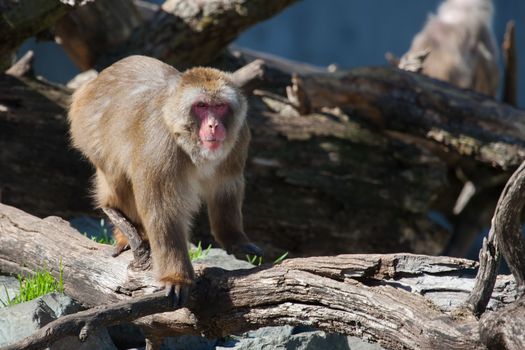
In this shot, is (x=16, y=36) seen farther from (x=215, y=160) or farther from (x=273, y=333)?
(x=273, y=333)

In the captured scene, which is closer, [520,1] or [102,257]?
[102,257]

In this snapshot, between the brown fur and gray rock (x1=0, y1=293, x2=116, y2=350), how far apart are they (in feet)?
2.08

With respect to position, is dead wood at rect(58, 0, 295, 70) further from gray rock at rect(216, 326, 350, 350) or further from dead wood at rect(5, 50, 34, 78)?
gray rock at rect(216, 326, 350, 350)

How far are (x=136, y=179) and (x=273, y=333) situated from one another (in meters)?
1.35

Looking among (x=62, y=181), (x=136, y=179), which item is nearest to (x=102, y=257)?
(x=136, y=179)

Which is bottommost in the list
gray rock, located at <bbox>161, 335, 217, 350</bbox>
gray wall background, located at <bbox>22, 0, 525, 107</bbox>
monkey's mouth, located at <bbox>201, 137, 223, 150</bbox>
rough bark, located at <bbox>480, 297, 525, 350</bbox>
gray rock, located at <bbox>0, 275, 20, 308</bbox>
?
gray wall background, located at <bbox>22, 0, 525, 107</bbox>

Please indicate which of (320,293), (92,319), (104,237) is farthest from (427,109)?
(92,319)

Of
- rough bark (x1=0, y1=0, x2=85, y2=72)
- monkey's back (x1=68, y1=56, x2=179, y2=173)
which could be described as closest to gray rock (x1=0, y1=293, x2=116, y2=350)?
monkey's back (x1=68, y1=56, x2=179, y2=173)

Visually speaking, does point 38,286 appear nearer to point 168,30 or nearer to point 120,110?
point 120,110

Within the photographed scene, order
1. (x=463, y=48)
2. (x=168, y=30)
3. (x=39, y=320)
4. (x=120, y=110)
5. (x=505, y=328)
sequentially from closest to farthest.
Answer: (x=505, y=328) < (x=39, y=320) < (x=120, y=110) < (x=168, y=30) < (x=463, y=48)

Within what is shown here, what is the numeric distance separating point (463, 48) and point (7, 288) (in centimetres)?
1135

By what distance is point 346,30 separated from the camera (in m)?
19.2

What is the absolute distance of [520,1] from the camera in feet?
62.5

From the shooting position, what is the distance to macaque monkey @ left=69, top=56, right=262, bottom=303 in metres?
4.96
